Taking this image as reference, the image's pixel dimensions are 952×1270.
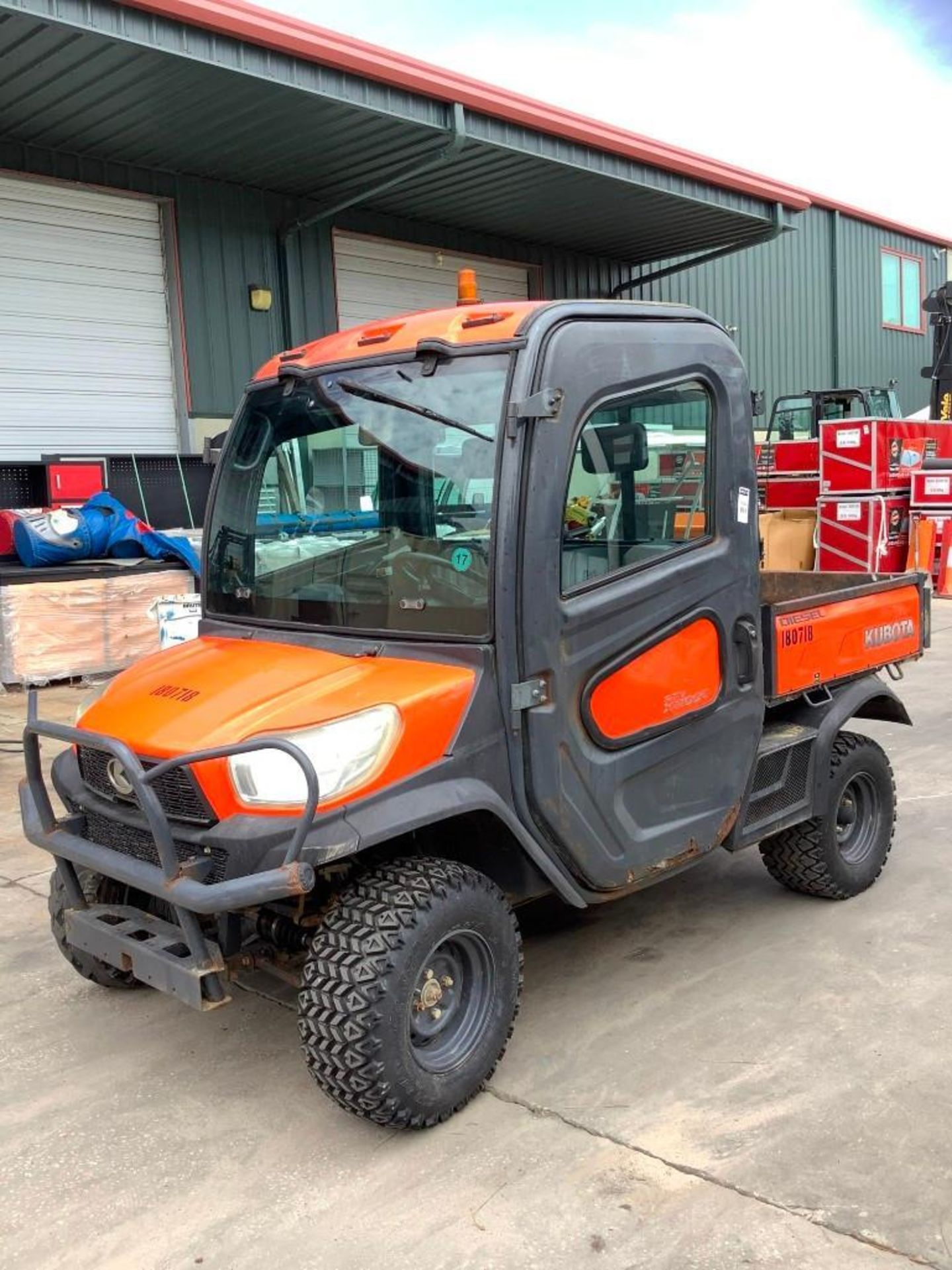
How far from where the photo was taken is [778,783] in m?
3.99

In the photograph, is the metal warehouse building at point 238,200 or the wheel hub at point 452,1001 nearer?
the wheel hub at point 452,1001

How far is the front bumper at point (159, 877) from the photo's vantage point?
8.41ft

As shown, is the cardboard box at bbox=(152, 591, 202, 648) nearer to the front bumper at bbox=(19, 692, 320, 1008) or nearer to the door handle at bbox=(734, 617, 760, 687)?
the front bumper at bbox=(19, 692, 320, 1008)

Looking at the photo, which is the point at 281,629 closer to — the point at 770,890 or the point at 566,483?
the point at 566,483

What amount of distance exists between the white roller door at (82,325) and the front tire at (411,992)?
900cm

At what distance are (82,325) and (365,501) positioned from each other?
8699 mm

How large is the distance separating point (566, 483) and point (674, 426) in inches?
23.7

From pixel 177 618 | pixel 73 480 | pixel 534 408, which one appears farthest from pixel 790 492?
pixel 534 408

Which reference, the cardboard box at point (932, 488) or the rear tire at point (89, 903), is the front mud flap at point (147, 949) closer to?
the rear tire at point (89, 903)

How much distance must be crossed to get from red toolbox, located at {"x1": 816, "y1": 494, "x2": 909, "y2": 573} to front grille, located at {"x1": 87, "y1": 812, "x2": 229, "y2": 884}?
39.6 ft

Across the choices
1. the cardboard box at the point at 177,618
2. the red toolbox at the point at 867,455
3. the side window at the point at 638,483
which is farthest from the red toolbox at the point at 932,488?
the side window at the point at 638,483

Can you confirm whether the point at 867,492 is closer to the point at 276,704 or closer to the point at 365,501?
the point at 365,501

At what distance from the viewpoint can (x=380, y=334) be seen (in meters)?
3.37

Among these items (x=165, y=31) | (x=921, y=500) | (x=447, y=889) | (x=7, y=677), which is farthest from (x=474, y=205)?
(x=447, y=889)
